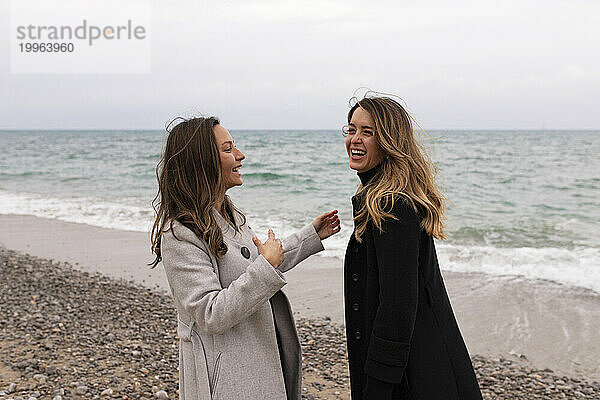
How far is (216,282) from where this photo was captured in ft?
7.66

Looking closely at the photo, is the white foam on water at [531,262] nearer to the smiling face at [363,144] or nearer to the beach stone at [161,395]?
the beach stone at [161,395]

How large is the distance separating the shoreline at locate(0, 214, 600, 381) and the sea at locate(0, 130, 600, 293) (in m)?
0.63

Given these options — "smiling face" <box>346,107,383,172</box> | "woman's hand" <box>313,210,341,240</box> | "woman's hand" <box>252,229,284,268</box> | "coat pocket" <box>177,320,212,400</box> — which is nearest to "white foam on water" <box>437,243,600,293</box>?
"woman's hand" <box>313,210,341,240</box>

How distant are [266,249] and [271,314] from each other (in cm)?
32

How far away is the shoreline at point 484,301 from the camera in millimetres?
5953

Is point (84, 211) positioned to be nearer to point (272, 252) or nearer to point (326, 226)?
point (326, 226)

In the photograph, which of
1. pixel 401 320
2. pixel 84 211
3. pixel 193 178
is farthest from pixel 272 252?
pixel 84 211

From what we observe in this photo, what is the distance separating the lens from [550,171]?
25672 millimetres

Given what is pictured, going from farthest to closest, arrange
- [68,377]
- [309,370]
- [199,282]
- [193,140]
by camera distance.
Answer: [309,370], [68,377], [193,140], [199,282]

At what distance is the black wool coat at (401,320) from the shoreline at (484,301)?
362 centimetres

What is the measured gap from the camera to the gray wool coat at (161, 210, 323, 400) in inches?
88.8

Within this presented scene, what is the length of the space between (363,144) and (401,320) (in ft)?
2.36

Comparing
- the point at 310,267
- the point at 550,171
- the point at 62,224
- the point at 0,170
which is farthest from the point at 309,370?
the point at 0,170

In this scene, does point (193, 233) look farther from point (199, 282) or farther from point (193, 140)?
point (193, 140)
